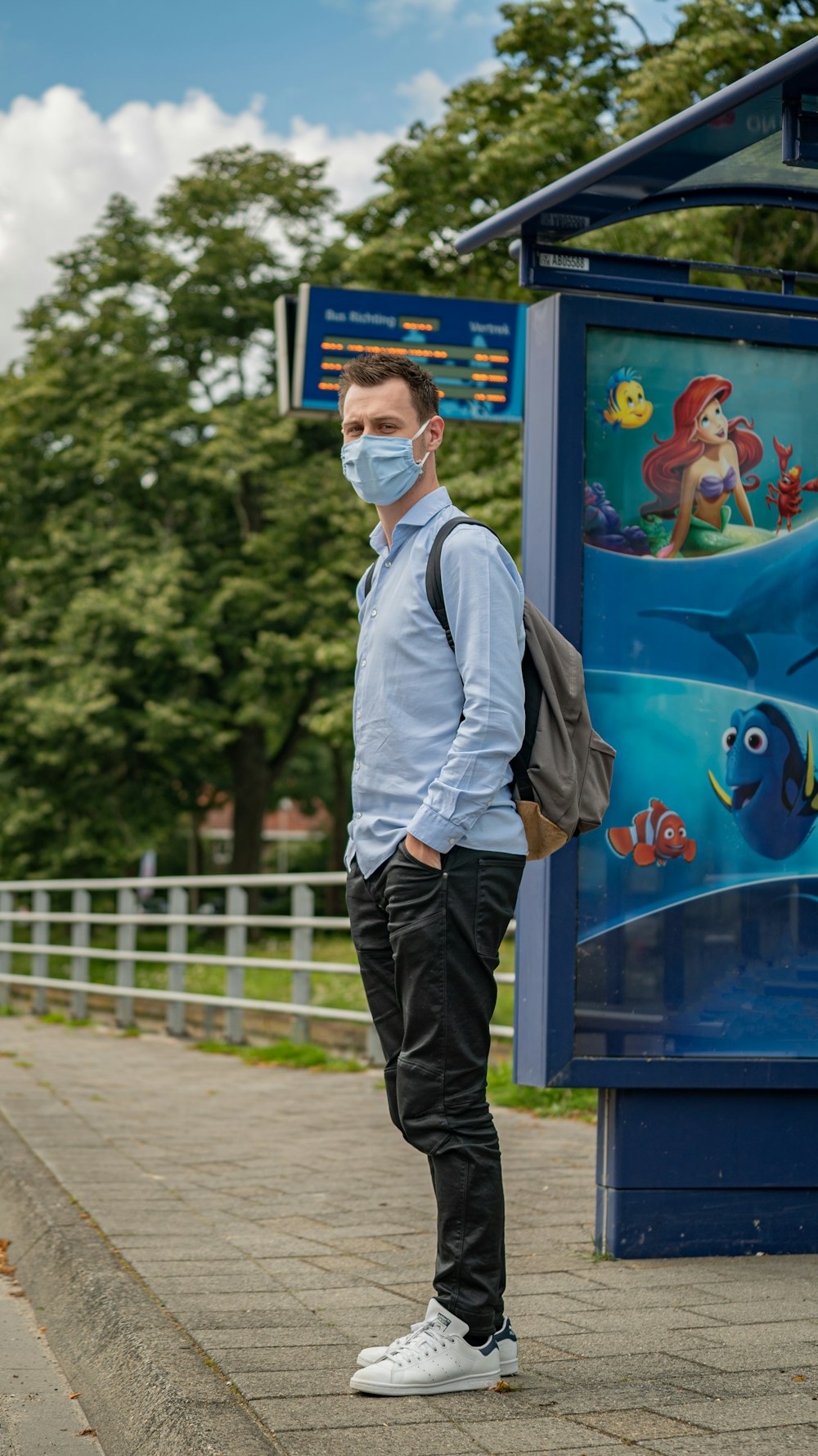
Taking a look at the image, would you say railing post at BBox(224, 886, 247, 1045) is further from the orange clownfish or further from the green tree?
the green tree

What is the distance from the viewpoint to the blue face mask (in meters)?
3.38

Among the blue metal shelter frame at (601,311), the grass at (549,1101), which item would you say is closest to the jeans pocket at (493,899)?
the blue metal shelter frame at (601,311)

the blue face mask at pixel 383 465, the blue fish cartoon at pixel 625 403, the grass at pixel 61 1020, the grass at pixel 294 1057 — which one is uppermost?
the blue fish cartoon at pixel 625 403

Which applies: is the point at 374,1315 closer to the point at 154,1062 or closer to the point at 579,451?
the point at 579,451

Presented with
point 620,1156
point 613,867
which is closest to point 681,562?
point 613,867

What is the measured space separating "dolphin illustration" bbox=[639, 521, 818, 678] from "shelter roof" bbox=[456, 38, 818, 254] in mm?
966

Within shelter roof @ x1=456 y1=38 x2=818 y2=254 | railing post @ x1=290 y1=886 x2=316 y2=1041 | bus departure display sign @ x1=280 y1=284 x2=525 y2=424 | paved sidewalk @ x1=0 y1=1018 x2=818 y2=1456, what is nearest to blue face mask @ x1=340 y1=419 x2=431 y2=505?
shelter roof @ x1=456 y1=38 x2=818 y2=254

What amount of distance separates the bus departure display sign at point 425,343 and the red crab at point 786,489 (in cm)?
561

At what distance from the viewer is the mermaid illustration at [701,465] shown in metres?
4.61

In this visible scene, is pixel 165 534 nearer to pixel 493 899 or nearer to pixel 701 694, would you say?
pixel 701 694

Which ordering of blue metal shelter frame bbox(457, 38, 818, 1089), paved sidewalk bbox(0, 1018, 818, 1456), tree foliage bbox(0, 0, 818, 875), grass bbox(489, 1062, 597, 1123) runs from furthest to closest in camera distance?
tree foliage bbox(0, 0, 818, 875) < grass bbox(489, 1062, 597, 1123) < blue metal shelter frame bbox(457, 38, 818, 1089) < paved sidewalk bbox(0, 1018, 818, 1456)

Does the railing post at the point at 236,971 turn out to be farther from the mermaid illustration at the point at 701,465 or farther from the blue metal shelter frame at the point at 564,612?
the mermaid illustration at the point at 701,465

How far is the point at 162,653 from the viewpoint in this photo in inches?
1040

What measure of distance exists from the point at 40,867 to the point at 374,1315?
2379 cm
